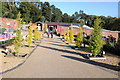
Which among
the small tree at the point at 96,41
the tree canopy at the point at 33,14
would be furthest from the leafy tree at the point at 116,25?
the small tree at the point at 96,41

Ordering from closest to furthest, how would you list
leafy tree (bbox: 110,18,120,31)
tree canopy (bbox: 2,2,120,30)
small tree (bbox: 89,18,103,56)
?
small tree (bbox: 89,18,103,56) → leafy tree (bbox: 110,18,120,31) → tree canopy (bbox: 2,2,120,30)

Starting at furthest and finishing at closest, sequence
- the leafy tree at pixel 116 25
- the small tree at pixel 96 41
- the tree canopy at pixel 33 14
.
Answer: the tree canopy at pixel 33 14 → the leafy tree at pixel 116 25 → the small tree at pixel 96 41

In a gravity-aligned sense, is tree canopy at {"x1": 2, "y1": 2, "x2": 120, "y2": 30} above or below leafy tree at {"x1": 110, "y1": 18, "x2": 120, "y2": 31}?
above

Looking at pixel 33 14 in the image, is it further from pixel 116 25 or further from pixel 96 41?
pixel 96 41

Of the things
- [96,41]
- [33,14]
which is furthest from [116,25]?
[33,14]

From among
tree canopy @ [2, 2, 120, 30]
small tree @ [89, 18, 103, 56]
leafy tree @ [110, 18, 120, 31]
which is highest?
tree canopy @ [2, 2, 120, 30]

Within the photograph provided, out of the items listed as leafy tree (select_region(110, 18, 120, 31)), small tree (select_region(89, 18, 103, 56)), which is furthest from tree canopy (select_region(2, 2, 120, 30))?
small tree (select_region(89, 18, 103, 56))

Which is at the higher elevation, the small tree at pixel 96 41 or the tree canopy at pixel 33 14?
the tree canopy at pixel 33 14

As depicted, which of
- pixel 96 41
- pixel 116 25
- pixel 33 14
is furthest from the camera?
pixel 33 14

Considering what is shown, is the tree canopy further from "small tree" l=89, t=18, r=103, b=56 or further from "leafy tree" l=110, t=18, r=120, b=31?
"small tree" l=89, t=18, r=103, b=56

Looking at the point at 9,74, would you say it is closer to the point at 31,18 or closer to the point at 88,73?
the point at 88,73

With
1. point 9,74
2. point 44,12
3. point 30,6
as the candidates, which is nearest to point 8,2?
point 30,6

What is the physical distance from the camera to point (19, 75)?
679 cm

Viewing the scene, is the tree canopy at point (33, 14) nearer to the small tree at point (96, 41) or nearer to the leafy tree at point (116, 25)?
the leafy tree at point (116, 25)
